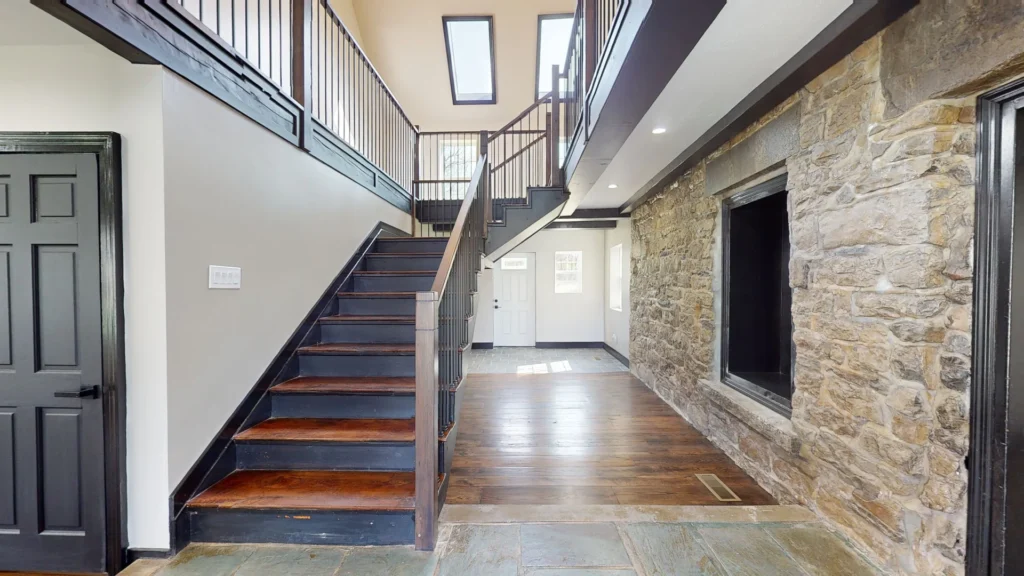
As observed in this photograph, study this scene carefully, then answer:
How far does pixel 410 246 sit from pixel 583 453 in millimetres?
2379

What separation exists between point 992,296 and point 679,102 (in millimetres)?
1495

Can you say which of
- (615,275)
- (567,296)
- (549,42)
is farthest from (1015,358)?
(549,42)

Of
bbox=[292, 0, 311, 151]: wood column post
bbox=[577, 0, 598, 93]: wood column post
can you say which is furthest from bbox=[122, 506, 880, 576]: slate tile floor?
bbox=[577, 0, 598, 93]: wood column post

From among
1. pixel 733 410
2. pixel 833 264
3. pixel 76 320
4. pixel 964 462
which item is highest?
pixel 833 264

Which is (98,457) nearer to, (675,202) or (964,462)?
(964,462)

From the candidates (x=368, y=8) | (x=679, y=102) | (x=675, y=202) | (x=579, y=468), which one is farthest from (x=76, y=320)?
(x=368, y=8)

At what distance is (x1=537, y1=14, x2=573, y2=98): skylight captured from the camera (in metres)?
5.77

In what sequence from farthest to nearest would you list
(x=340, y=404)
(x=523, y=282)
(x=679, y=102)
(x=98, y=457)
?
(x=523, y=282)
(x=340, y=404)
(x=679, y=102)
(x=98, y=457)

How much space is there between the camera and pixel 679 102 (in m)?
2.12

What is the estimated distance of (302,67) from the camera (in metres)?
2.58

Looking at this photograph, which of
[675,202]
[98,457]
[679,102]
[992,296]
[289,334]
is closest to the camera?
[992,296]

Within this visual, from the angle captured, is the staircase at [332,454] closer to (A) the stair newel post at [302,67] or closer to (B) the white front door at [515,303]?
(A) the stair newel post at [302,67]

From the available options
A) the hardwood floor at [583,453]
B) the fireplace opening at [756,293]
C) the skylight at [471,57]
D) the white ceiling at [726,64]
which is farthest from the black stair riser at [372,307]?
the skylight at [471,57]

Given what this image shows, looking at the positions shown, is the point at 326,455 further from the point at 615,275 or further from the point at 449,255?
the point at 615,275
